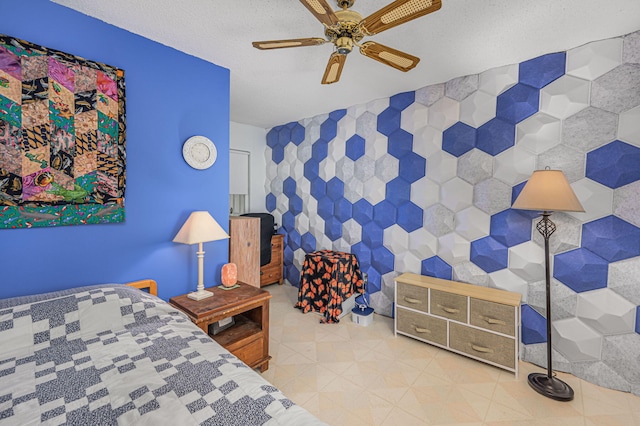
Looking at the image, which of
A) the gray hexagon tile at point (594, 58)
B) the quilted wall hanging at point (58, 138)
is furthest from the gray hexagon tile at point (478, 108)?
the quilted wall hanging at point (58, 138)

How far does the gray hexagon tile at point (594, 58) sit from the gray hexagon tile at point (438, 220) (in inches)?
56.2

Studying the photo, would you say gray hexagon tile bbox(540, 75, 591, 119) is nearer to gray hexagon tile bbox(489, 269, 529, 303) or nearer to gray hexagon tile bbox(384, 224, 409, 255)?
gray hexagon tile bbox(489, 269, 529, 303)

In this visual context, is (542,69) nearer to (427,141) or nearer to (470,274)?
(427,141)

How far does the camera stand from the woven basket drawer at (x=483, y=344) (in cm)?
224

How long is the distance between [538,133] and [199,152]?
2823 mm

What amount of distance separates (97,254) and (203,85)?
1551 millimetres

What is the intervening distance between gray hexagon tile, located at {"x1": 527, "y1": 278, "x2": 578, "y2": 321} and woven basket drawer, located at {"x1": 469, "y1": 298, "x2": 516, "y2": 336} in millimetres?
331

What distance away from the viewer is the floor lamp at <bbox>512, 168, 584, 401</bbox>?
1.94 metres

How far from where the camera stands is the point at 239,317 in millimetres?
2400

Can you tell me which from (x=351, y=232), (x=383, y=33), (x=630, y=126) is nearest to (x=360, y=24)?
(x=383, y=33)

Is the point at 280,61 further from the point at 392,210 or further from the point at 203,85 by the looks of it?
the point at 392,210

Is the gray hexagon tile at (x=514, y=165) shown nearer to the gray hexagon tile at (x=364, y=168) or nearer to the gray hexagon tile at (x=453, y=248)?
the gray hexagon tile at (x=453, y=248)

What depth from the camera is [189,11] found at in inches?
70.8

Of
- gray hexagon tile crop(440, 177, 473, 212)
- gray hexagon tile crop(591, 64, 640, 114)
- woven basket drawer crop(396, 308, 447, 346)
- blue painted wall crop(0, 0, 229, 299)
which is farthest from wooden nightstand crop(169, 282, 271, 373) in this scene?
gray hexagon tile crop(591, 64, 640, 114)
